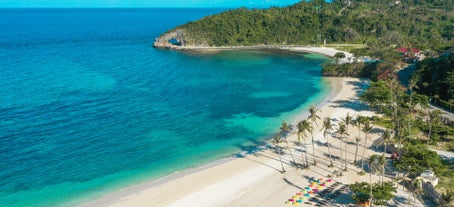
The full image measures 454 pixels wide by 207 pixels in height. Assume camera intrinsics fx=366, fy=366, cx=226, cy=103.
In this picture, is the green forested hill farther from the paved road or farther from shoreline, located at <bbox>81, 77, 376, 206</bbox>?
shoreline, located at <bbox>81, 77, 376, 206</bbox>

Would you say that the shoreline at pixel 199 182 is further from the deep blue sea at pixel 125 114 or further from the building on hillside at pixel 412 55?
the building on hillside at pixel 412 55

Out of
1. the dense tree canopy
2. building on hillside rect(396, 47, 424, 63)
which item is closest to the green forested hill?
building on hillside rect(396, 47, 424, 63)

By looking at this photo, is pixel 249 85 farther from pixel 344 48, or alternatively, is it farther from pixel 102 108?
pixel 344 48

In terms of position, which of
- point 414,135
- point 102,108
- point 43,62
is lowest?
point 414,135

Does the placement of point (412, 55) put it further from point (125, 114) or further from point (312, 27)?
point (125, 114)

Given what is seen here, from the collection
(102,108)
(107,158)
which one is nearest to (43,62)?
A: (102,108)

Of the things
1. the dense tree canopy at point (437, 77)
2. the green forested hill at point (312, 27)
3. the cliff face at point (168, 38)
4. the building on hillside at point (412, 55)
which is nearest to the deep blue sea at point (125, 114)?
the dense tree canopy at point (437, 77)
